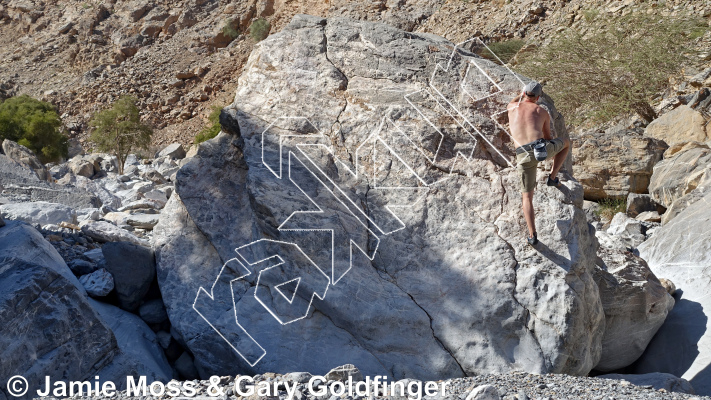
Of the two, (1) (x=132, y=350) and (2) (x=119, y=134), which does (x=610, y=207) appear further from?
(2) (x=119, y=134)

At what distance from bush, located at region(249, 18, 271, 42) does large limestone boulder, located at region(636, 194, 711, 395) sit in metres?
26.4

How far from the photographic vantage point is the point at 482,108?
4.42 meters

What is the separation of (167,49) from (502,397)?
32.0 metres

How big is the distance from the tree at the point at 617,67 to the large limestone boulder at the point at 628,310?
692 centimetres

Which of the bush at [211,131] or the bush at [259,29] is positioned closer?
the bush at [211,131]

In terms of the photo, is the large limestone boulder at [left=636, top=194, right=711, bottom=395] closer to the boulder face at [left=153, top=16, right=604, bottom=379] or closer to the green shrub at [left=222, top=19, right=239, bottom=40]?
the boulder face at [left=153, top=16, right=604, bottom=379]

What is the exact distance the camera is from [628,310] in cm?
452

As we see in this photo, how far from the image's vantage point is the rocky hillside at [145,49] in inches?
1131

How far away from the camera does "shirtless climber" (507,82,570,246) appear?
3.96m

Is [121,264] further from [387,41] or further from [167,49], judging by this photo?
[167,49]

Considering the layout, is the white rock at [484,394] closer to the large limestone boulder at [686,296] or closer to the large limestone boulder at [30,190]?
the large limestone boulder at [686,296]

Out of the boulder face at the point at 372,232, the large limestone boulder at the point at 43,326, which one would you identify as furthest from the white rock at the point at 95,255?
the large limestone boulder at the point at 43,326

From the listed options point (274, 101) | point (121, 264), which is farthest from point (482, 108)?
point (121, 264)

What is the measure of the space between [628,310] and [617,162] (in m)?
3.88
